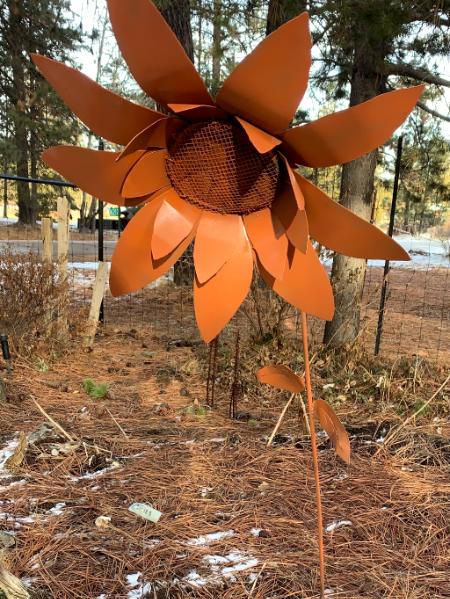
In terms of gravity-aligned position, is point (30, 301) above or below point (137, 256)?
below

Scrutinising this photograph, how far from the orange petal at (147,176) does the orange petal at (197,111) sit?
0.42 ft

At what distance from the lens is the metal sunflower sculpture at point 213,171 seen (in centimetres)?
112

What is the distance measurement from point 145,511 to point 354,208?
10.4ft

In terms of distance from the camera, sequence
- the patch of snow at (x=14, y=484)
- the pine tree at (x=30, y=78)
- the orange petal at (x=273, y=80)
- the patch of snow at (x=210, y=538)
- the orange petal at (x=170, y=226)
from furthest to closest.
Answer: the pine tree at (x=30, y=78)
the patch of snow at (x=14, y=484)
the patch of snow at (x=210, y=538)
the orange petal at (x=170, y=226)
the orange petal at (x=273, y=80)

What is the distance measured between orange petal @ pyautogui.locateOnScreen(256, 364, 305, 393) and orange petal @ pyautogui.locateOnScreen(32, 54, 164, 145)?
77cm

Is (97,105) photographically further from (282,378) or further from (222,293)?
(282,378)

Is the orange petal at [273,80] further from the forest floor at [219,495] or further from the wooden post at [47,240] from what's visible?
the wooden post at [47,240]

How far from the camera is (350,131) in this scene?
1.13 metres

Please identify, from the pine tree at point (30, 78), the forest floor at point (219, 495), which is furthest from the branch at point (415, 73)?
the pine tree at point (30, 78)

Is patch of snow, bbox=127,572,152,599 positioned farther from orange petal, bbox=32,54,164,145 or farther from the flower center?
orange petal, bbox=32,54,164,145

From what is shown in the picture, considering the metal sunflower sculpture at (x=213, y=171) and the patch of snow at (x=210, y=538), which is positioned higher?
the metal sunflower sculpture at (x=213, y=171)

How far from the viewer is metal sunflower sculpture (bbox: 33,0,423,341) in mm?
1118

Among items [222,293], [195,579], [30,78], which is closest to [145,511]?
[195,579]

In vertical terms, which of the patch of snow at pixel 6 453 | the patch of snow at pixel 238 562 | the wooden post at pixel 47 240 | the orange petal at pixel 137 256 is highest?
the orange petal at pixel 137 256
